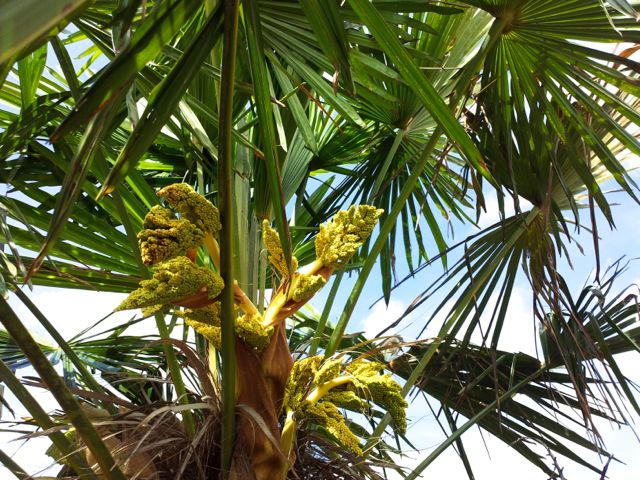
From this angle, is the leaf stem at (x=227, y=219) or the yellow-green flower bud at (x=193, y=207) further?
the yellow-green flower bud at (x=193, y=207)

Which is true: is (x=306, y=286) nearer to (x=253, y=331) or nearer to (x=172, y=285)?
(x=253, y=331)

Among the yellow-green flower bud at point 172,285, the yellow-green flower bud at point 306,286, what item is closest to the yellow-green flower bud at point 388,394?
the yellow-green flower bud at point 306,286

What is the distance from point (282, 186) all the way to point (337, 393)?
2.36 ft

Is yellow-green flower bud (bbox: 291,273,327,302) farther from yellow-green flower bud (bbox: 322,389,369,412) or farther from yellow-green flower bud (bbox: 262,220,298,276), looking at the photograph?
yellow-green flower bud (bbox: 322,389,369,412)

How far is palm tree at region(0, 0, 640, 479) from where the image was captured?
4.23ft

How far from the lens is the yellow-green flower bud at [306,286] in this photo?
68.1 inches

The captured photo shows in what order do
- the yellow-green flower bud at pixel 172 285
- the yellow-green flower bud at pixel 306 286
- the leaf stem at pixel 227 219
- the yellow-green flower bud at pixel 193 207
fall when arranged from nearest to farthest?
the leaf stem at pixel 227 219, the yellow-green flower bud at pixel 172 285, the yellow-green flower bud at pixel 193 207, the yellow-green flower bud at pixel 306 286

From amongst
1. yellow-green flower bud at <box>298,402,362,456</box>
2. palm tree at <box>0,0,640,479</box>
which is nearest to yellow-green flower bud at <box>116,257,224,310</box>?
palm tree at <box>0,0,640,479</box>

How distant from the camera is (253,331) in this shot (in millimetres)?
1763

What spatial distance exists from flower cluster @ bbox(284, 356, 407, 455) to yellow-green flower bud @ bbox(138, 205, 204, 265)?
1.59 ft

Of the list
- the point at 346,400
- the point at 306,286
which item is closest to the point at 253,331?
the point at 306,286

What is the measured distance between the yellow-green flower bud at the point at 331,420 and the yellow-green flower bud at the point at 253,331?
0.19 m

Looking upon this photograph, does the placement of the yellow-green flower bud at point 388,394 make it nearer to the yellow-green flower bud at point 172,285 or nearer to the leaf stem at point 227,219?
the leaf stem at point 227,219

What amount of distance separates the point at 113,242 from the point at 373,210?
124 cm
